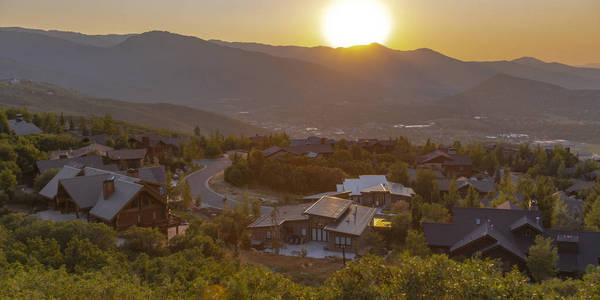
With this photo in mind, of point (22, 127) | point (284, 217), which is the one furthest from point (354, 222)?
point (22, 127)

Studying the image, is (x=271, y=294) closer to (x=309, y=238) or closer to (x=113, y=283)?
(x=113, y=283)

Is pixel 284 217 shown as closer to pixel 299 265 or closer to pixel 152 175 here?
pixel 299 265

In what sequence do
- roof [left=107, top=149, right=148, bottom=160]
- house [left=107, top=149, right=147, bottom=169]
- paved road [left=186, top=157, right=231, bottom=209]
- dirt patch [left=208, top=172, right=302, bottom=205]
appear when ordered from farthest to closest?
roof [left=107, top=149, right=148, bottom=160]
house [left=107, top=149, right=147, bottom=169]
dirt patch [left=208, top=172, right=302, bottom=205]
paved road [left=186, top=157, right=231, bottom=209]

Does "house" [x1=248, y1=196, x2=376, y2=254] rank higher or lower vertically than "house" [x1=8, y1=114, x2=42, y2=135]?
lower

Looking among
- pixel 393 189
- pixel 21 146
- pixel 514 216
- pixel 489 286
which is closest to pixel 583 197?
pixel 393 189

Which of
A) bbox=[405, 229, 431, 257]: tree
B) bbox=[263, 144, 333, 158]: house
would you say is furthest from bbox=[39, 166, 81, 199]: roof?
bbox=[263, 144, 333, 158]: house

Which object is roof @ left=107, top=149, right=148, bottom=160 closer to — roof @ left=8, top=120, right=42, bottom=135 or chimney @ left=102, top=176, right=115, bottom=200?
roof @ left=8, top=120, right=42, bottom=135
